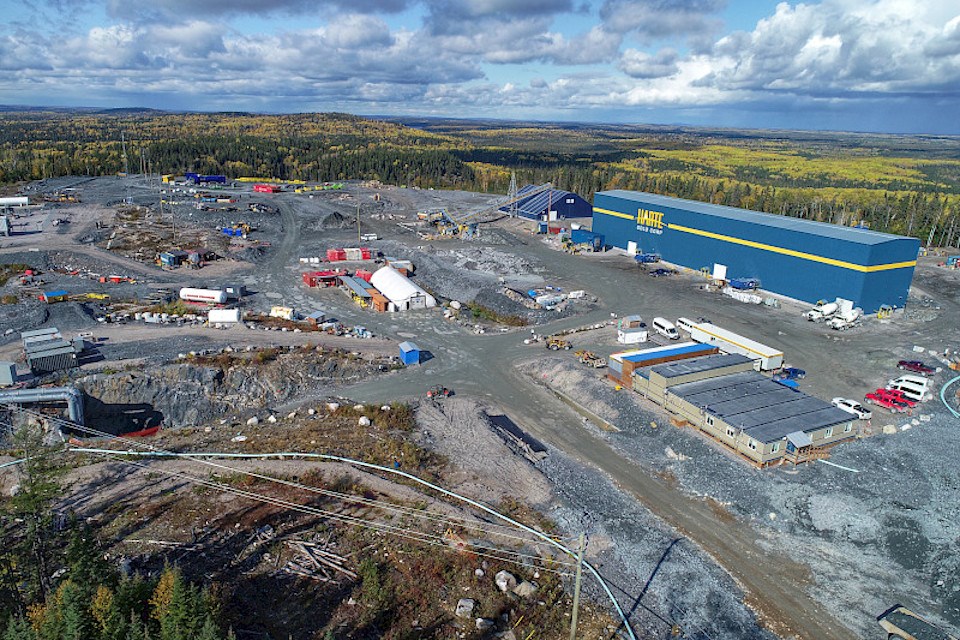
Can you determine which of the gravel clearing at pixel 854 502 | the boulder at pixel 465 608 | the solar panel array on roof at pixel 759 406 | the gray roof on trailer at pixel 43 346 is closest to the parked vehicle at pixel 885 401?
the gravel clearing at pixel 854 502

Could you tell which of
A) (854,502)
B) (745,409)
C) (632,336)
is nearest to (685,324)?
(632,336)

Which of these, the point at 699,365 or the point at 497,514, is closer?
the point at 497,514

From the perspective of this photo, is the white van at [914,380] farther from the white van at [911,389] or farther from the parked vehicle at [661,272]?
the parked vehicle at [661,272]

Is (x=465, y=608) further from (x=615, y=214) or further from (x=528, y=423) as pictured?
(x=615, y=214)

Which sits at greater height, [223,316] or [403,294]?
[403,294]

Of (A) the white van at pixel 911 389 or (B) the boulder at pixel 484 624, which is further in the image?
(A) the white van at pixel 911 389

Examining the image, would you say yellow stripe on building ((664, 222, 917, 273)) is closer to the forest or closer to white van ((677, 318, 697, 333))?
white van ((677, 318, 697, 333))

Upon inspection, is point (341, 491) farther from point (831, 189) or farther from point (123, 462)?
point (831, 189)
